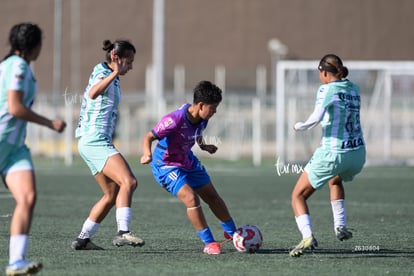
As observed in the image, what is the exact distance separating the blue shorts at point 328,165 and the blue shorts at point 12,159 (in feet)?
9.92

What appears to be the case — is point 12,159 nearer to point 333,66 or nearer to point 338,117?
point 338,117

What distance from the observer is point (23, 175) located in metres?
7.76

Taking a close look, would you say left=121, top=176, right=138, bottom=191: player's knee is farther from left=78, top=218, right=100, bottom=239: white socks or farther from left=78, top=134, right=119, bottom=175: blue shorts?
left=78, top=218, right=100, bottom=239: white socks

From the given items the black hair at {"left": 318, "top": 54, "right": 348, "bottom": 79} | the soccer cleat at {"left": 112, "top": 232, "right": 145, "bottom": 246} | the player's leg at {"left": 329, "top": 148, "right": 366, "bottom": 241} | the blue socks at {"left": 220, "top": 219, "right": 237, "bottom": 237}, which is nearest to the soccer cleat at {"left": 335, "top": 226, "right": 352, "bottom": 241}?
the player's leg at {"left": 329, "top": 148, "right": 366, "bottom": 241}

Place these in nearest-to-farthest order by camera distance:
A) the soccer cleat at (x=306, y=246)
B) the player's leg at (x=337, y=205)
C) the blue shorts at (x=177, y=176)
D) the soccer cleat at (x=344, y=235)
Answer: the soccer cleat at (x=306, y=246) < the blue shorts at (x=177, y=176) < the soccer cleat at (x=344, y=235) < the player's leg at (x=337, y=205)

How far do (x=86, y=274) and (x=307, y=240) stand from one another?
2252 millimetres

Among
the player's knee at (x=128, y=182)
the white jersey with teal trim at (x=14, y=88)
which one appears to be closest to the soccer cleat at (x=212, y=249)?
the player's knee at (x=128, y=182)

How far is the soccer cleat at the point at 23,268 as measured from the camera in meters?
7.54

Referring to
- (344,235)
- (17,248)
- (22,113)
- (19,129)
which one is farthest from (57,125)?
(344,235)

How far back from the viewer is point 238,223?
1305 centimetres

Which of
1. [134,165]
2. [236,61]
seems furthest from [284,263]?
[236,61]

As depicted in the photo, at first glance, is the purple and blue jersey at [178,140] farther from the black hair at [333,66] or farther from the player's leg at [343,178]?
the player's leg at [343,178]

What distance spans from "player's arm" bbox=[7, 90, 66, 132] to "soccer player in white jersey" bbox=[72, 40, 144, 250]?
1.92m

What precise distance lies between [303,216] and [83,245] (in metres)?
2.19
